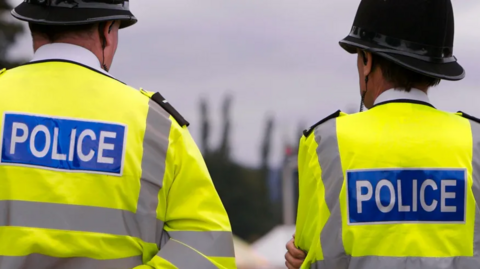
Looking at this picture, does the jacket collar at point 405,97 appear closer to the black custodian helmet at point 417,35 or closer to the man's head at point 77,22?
the black custodian helmet at point 417,35

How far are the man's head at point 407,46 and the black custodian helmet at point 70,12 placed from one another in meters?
1.15

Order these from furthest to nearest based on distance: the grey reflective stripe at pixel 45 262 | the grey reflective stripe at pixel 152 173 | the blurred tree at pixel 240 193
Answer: the blurred tree at pixel 240 193 < the grey reflective stripe at pixel 152 173 < the grey reflective stripe at pixel 45 262

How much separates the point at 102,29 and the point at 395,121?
1354 mm

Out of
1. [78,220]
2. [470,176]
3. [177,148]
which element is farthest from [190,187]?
[470,176]

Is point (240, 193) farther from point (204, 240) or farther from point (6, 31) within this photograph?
point (204, 240)

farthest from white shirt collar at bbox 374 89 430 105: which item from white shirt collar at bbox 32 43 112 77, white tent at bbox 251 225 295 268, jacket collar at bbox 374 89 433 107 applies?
white tent at bbox 251 225 295 268

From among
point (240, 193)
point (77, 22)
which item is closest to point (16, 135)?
point (77, 22)

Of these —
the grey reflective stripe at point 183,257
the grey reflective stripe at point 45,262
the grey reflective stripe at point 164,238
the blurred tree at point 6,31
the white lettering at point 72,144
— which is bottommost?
the blurred tree at point 6,31

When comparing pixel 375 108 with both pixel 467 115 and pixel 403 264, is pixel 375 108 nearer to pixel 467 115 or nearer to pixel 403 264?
pixel 467 115

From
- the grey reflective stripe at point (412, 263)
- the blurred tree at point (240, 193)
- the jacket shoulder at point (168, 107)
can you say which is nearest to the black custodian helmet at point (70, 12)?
the jacket shoulder at point (168, 107)

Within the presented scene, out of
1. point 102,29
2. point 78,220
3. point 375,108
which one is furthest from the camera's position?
point 375,108

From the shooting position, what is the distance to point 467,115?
4.05 m

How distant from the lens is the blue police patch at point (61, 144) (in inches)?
136

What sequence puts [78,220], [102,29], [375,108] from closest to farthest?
[78,220]
[102,29]
[375,108]
